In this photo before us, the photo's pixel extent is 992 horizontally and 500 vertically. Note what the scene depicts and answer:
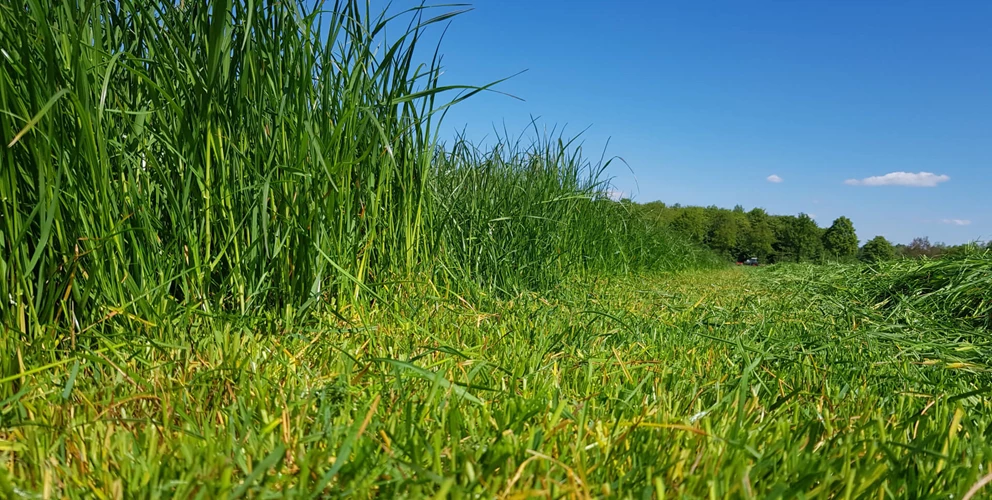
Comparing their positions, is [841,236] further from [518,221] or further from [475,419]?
[475,419]

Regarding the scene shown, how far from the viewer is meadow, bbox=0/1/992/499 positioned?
0.70 meters

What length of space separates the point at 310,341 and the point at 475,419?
0.58 meters

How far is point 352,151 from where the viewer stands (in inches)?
59.1

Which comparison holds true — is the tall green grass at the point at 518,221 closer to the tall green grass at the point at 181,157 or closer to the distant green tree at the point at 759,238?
the tall green grass at the point at 181,157

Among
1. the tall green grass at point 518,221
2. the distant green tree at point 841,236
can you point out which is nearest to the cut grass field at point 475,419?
the tall green grass at point 518,221

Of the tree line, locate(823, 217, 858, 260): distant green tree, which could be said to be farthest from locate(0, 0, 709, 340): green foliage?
locate(823, 217, 858, 260): distant green tree

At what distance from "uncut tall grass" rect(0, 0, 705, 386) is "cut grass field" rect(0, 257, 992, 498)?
130 millimetres

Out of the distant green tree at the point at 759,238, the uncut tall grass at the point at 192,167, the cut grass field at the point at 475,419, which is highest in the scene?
the distant green tree at the point at 759,238

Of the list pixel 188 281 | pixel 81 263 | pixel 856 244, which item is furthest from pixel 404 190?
pixel 856 244

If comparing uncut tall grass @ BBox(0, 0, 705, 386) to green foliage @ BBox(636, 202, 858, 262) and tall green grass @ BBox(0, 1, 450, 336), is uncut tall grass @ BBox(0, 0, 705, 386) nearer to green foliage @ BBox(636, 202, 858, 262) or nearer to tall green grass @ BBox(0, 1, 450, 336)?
tall green grass @ BBox(0, 1, 450, 336)

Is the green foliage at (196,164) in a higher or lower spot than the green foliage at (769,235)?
lower

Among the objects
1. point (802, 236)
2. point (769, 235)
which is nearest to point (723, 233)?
point (769, 235)

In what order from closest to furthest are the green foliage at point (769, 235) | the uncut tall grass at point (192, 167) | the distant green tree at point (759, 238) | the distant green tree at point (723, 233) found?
1. the uncut tall grass at point (192, 167)
2. the distant green tree at point (723, 233)
3. the green foliage at point (769, 235)
4. the distant green tree at point (759, 238)

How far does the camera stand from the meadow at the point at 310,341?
0.70 m
